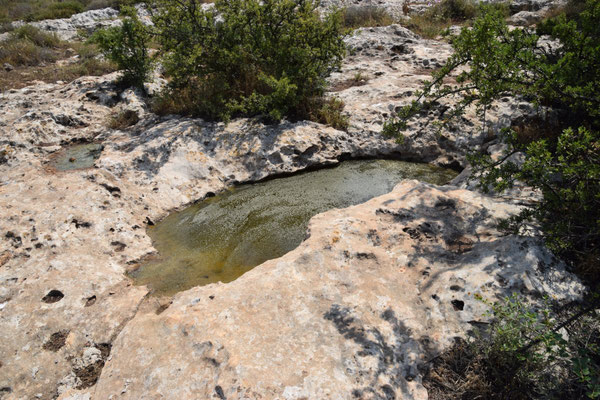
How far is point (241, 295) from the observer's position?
3109 millimetres

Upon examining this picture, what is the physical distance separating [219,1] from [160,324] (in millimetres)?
7293

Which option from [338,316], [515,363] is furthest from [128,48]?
[515,363]

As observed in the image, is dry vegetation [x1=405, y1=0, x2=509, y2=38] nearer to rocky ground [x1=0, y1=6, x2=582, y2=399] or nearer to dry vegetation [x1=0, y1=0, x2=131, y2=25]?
rocky ground [x1=0, y1=6, x2=582, y2=399]

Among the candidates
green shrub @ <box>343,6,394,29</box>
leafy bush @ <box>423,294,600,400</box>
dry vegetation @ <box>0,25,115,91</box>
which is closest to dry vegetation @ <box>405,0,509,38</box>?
green shrub @ <box>343,6,394,29</box>

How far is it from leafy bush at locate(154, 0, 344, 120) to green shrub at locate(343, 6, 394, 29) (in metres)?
6.92

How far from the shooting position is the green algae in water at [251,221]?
13.6 feet

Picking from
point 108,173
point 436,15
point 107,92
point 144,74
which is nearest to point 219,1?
point 144,74

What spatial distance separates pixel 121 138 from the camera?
6945mm

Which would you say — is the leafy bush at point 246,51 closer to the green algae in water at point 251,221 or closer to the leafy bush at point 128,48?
the leafy bush at point 128,48

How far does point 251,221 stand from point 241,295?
205 cm

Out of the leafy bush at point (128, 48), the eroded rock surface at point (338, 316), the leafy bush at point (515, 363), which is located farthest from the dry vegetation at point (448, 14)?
the leafy bush at point (515, 363)

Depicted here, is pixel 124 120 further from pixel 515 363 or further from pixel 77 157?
pixel 515 363

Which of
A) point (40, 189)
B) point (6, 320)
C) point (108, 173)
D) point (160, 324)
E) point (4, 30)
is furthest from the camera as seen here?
point (4, 30)

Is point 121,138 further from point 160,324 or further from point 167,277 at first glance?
point 160,324
